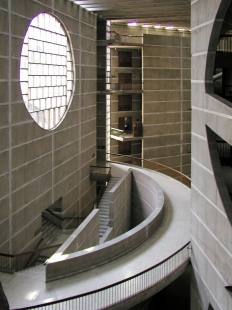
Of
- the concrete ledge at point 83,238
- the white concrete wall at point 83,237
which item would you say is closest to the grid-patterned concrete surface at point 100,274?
the concrete ledge at point 83,238

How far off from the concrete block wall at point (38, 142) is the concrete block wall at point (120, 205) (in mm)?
3547

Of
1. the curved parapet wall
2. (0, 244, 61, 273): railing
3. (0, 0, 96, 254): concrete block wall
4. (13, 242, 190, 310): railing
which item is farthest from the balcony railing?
(13, 242, 190, 310): railing

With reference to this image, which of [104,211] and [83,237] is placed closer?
[83,237]

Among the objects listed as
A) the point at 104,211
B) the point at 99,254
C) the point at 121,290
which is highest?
the point at 99,254

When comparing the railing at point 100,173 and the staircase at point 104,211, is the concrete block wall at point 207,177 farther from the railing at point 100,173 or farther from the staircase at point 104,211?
the railing at point 100,173

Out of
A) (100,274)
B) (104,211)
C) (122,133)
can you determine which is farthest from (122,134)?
(100,274)

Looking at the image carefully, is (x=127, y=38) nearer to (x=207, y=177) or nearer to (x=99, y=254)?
(x=207, y=177)

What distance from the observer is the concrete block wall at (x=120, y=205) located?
26953mm

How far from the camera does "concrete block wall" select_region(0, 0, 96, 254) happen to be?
21234mm

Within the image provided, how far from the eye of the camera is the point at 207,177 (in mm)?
17641

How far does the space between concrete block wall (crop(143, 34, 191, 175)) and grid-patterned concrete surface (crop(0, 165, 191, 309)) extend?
60.8 feet

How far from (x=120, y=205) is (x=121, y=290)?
40.1 feet

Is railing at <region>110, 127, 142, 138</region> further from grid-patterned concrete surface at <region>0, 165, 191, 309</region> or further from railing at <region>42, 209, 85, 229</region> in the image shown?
grid-patterned concrete surface at <region>0, 165, 191, 309</region>

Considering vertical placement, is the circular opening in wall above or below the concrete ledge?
above
